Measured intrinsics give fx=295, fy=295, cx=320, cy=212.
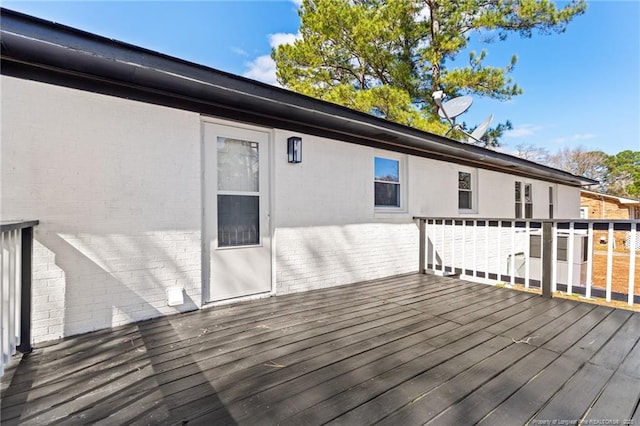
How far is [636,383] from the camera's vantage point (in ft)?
5.92

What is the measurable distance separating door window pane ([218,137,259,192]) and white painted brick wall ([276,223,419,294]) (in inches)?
27.9

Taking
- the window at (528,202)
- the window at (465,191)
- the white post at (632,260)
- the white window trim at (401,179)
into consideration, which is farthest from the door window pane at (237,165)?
the window at (528,202)

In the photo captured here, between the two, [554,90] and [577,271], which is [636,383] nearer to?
[577,271]

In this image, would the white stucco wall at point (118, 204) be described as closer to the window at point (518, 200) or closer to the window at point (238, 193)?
the window at point (238, 193)

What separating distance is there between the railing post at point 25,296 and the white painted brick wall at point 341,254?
2.22 metres

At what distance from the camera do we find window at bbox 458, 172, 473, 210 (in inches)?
259

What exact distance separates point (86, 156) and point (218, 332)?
1.91 m

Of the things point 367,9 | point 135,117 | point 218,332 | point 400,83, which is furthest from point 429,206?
point 367,9

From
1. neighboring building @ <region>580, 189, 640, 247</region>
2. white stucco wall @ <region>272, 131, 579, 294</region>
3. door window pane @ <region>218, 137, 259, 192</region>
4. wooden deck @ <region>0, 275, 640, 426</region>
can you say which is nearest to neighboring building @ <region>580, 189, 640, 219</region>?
neighboring building @ <region>580, 189, 640, 247</region>

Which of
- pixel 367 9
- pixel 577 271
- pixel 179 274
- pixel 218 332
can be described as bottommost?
pixel 577 271

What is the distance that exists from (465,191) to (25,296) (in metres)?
7.21

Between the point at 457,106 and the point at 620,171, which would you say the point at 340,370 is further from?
the point at 620,171

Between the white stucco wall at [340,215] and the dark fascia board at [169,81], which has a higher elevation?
the dark fascia board at [169,81]

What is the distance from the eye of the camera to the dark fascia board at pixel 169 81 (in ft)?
6.66
